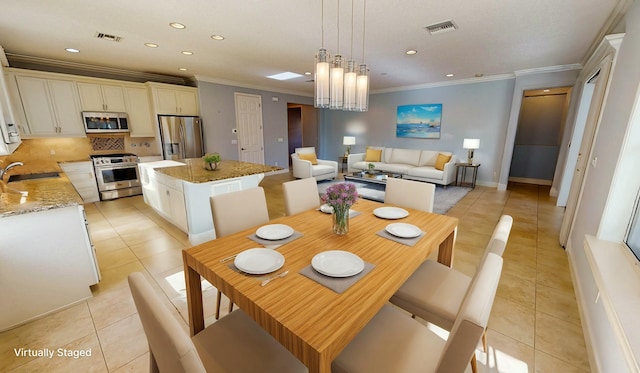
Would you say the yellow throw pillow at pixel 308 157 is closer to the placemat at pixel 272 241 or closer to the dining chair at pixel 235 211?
the dining chair at pixel 235 211

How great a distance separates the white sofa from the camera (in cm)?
554

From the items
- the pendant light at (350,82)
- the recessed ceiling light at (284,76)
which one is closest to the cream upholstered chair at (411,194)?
the pendant light at (350,82)

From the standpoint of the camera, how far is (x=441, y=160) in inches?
224

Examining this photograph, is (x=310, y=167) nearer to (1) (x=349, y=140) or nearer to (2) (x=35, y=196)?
(1) (x=349, y=140)

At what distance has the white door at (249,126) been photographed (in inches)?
252

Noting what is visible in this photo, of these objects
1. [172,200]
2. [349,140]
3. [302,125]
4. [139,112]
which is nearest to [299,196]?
[172,200]

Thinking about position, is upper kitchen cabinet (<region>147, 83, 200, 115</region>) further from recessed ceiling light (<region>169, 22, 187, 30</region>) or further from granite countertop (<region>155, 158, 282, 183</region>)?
recessed ceiling light (<region>169, 22, 187, 30</region>)

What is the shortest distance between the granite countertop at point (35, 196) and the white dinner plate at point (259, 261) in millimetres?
1617

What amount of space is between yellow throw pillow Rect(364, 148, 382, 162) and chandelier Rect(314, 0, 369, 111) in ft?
16.1

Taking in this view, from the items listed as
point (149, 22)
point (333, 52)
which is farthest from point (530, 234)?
point (149, 22)

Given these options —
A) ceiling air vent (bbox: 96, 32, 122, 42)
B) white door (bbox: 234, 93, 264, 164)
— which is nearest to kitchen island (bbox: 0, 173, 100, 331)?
ceiling air vent (bbox: 96, 32, 122, 42)

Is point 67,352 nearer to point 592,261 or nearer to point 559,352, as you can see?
point 559,352

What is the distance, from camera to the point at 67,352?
5.23 feet

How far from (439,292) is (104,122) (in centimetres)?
594
